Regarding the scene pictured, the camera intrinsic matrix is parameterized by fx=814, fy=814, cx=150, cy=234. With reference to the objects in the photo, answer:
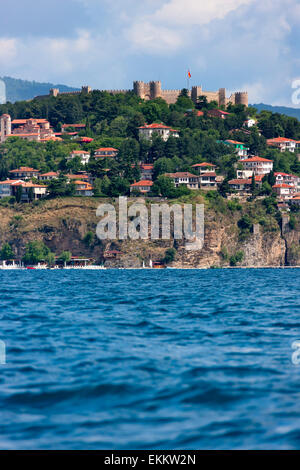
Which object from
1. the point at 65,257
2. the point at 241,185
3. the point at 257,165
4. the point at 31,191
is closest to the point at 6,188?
the point at 31,191

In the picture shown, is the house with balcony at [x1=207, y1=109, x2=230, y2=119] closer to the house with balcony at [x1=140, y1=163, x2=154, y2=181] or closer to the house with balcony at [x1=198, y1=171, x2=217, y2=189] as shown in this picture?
the house with balcony at [x1=140, y1=163, x2=154, y2=181]

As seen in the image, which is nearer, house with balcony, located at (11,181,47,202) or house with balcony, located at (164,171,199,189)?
house with balcony, located at (11,181,47,202)

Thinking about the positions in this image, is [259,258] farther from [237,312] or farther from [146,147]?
[237,312]

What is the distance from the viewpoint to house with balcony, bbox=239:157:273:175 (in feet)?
532

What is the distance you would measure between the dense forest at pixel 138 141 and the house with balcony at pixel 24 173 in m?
1.91

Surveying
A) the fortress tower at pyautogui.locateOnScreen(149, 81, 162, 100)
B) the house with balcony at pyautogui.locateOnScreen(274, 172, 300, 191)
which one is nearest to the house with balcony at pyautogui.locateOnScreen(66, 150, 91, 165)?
the fortress tower at pyautogui.locateOnScreen(149, 81, 162, 100)

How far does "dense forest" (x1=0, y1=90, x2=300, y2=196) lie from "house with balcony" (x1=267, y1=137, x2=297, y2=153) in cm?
218

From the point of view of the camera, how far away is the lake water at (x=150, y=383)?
51.2ft

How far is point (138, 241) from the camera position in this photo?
136m

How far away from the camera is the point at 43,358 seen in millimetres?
22594

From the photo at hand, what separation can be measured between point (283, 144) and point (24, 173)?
192 ft

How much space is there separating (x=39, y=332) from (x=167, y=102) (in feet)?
569

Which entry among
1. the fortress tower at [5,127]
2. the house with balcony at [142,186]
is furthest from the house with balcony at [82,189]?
the fortress tower at [5,127]

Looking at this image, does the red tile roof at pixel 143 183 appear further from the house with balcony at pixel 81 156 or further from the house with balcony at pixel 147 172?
the house with balcony at pixel 81 156
